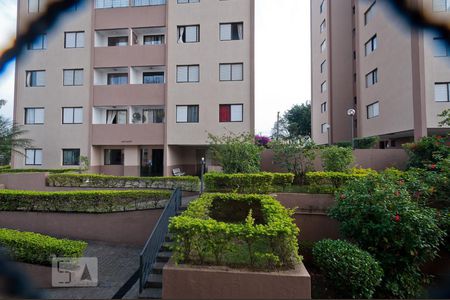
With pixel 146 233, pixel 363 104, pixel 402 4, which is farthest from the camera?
pixel 363 104

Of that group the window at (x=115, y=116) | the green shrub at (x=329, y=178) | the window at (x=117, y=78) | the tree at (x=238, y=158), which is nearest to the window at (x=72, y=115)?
the window at (x=115, y=116)

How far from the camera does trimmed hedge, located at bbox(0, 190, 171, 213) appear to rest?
27.6ft

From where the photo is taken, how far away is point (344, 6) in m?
24.1

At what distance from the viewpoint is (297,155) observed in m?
10.7

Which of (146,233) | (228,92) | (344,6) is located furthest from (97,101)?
(344,6)

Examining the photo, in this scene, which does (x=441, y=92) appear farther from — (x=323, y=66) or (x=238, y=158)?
(x=323, y=66)

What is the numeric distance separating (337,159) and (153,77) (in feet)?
43.9

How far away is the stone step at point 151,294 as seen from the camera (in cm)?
474

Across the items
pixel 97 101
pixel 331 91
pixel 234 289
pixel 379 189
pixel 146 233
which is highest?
pixel 331 91

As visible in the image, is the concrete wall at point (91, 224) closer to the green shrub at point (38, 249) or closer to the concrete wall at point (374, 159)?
the green shrub at point (38, 249)

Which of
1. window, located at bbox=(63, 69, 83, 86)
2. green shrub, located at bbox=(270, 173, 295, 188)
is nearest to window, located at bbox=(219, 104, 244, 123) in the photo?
green shrub, located at bbox=(270, 173, 295, 188)

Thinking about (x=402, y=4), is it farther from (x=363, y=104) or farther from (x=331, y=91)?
(x=331, y=91)

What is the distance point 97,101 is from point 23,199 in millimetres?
9912

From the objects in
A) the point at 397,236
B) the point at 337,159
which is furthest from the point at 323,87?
the point at 397,236
